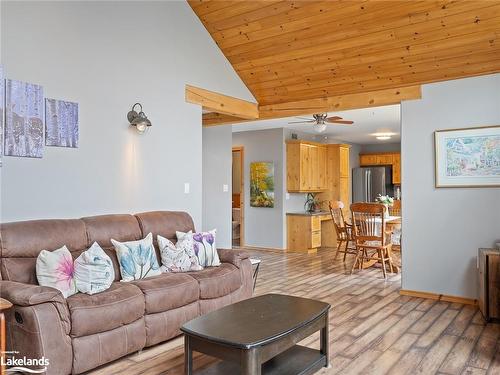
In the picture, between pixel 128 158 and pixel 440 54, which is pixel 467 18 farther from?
pixel 128 158

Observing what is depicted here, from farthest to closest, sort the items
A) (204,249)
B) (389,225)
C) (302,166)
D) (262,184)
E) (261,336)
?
(262,184) → (302,166) → (389,225) → (204,249) → (261,336)

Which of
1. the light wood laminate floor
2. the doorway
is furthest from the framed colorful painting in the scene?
the doorway

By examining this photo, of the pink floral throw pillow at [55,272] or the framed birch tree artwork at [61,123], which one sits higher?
the framed birch tree artwork at [61,123]

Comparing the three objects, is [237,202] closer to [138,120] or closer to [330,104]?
Answer: [330,104]

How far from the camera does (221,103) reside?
17.4ft

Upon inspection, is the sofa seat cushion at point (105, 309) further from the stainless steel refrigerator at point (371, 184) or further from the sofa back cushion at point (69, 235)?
the stainless steel refrigerator at point (371, 184)

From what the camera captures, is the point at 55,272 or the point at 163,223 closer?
the point at 55,272

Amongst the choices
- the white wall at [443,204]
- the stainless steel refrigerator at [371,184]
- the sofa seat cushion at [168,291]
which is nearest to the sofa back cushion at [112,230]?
the sofa seat cushion at [168,291]

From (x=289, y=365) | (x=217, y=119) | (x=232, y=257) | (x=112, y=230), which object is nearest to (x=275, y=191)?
(x=217, y=119)

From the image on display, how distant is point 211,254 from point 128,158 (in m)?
1.26

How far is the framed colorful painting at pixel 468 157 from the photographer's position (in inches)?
171

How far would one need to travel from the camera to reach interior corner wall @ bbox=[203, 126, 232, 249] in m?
6.61

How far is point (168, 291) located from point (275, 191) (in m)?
5.17

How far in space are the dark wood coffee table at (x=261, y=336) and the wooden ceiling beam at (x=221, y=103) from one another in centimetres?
272
